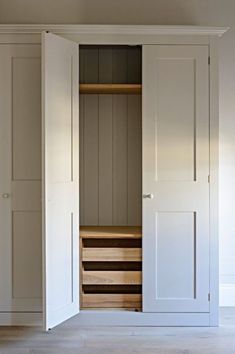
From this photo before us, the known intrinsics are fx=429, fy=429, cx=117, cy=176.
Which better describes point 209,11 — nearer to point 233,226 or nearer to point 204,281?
point 233,226

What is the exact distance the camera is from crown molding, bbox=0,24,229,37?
307 cm

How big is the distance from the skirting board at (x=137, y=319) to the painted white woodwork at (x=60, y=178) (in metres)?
0.14

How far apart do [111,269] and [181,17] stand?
2120mm

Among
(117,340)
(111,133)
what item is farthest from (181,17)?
(117,340)

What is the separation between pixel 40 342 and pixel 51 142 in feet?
4.44

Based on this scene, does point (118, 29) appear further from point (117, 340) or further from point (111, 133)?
point (117, 340)

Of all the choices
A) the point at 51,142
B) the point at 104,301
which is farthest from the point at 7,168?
the point at 104,301

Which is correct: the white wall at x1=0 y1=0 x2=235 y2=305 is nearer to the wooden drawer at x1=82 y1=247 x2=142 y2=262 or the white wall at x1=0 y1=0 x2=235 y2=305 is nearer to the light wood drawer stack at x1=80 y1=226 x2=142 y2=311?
the light wood drawer stack at x1=80 y1=226 x2=142 y2=311

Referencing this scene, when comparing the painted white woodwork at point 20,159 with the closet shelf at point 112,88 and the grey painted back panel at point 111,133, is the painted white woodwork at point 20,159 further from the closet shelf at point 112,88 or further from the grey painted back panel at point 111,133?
the grey painted back panel at point 111,133

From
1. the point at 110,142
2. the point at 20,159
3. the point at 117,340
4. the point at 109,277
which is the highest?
the point at 110,142

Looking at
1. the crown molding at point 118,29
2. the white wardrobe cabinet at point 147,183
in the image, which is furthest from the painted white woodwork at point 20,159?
the crown molding at point 118,29

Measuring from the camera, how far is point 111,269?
10.6 feet

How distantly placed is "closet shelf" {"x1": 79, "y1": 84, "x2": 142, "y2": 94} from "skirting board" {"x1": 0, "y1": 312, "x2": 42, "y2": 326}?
1720 millimetres

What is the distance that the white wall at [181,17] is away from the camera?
354 cm
